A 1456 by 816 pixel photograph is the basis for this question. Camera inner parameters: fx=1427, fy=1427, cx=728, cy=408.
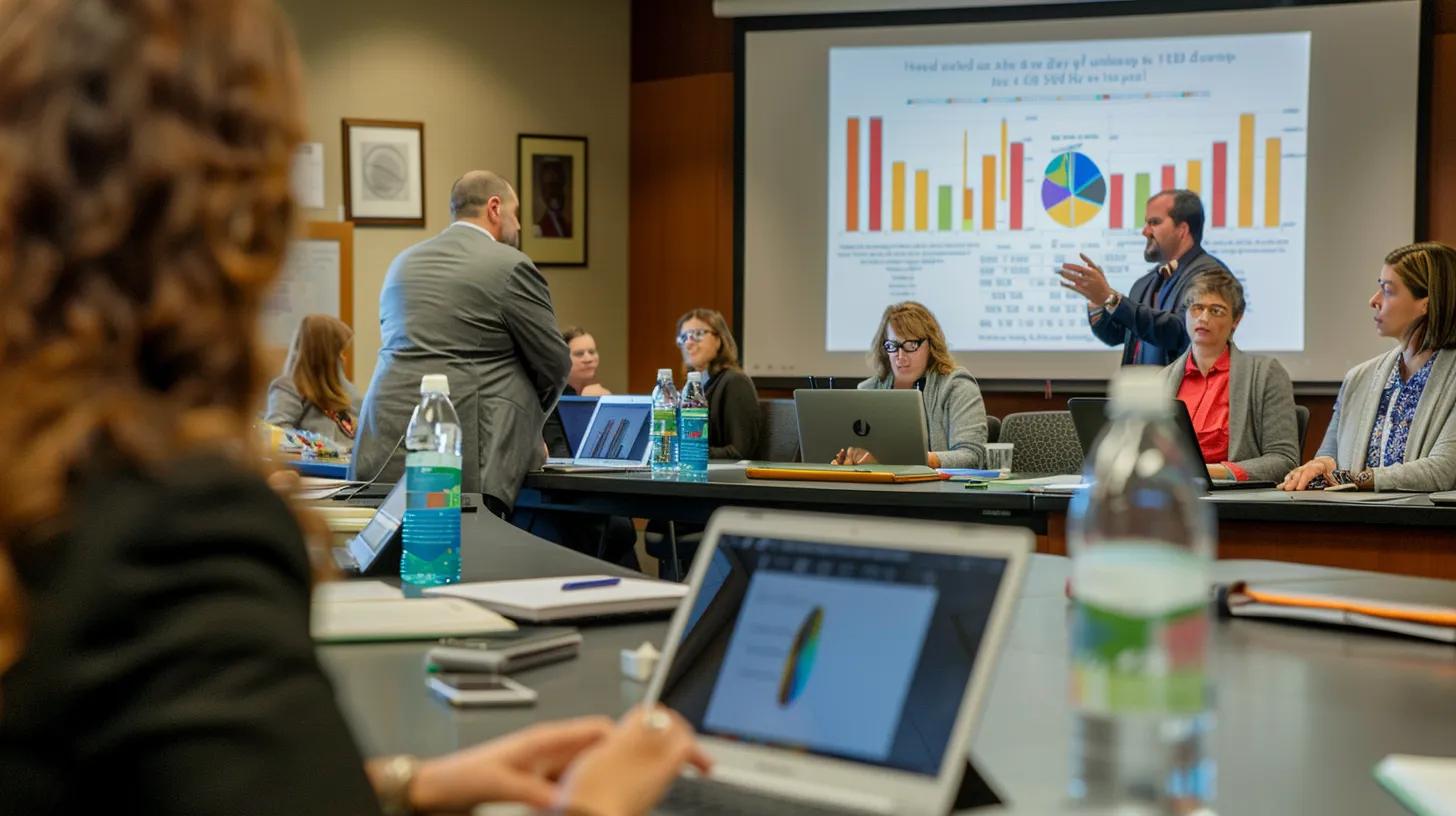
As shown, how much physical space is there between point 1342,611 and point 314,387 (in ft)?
14.1

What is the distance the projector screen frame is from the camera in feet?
19.0

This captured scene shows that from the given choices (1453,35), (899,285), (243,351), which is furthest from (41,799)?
(1453,35)

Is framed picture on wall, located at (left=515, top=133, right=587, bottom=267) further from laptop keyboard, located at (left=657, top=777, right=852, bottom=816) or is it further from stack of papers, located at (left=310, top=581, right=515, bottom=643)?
laptop keyboard, located at (left=657, top=777, right=852, bottom=816)

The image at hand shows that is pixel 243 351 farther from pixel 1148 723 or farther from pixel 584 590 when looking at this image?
pixel 584 590

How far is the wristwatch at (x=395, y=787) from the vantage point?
885 millimetres

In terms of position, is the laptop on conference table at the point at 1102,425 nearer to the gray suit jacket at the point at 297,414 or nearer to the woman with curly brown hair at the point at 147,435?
the woman with curly brown hair at the point at 147,435

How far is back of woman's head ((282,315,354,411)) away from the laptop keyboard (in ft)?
15.2

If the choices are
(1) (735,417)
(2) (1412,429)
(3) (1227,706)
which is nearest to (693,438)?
(1) (735,417)

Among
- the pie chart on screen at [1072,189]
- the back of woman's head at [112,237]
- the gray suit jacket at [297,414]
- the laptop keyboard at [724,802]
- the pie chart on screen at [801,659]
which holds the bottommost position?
the gray suit jacket at [297,414]

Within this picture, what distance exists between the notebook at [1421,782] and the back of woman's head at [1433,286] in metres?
2.89

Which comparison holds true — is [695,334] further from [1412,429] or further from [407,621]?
[407,621]

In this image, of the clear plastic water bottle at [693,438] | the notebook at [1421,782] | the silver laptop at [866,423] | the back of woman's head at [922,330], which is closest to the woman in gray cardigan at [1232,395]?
the silver laptop at [866,423]

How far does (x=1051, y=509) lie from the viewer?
10.6 feet

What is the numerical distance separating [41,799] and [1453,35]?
6352mm
